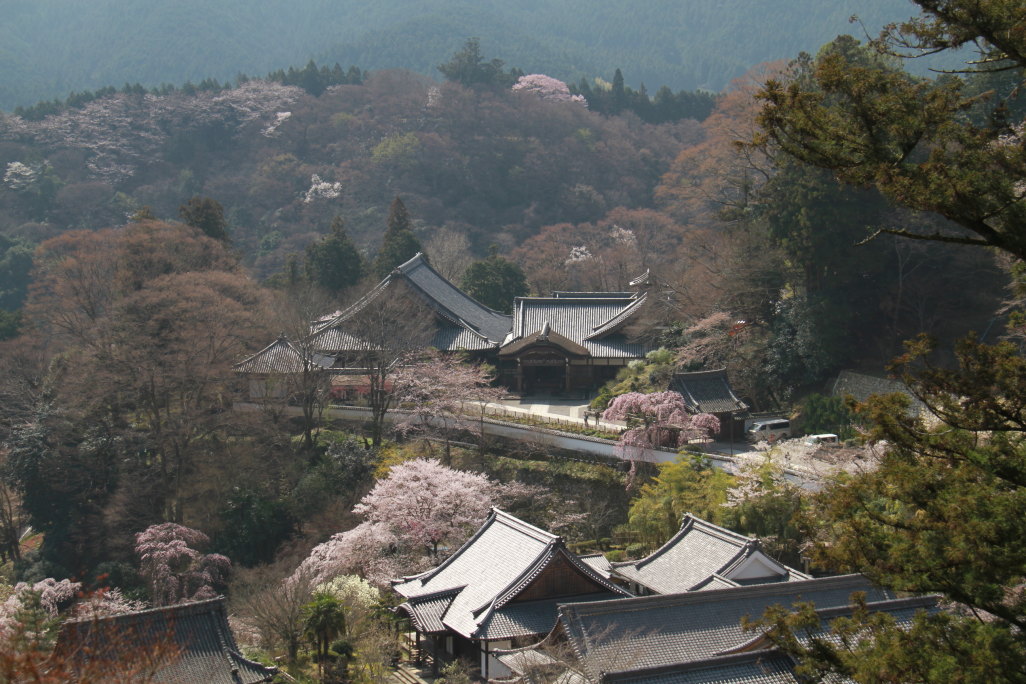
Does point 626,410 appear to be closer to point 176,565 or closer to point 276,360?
point 276,360

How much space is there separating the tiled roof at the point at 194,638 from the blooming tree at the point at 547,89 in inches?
2086

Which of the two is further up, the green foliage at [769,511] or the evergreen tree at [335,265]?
the evergreen tree at [335,265]

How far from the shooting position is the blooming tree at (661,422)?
69.6 ft

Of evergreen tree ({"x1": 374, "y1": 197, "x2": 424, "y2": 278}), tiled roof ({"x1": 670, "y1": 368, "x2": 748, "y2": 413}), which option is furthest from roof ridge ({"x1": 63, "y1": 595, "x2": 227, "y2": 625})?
evergreen tree ({"x1": 374, "y1": 197, "x2": 424, "y2": 278})

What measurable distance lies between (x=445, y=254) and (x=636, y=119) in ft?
81.7

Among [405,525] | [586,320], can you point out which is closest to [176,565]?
[405,525]

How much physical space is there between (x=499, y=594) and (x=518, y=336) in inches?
659

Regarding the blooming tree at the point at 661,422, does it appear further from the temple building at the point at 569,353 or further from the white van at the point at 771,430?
the temple building at the point at 569,353

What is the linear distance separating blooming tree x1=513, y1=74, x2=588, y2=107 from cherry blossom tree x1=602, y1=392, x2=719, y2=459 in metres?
44.0

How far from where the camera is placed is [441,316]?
102 feet

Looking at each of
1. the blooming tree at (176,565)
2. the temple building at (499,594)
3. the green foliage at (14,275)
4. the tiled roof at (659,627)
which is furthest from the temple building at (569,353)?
the green foliage at (14,275)

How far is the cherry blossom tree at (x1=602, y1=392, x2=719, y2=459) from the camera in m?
21.2

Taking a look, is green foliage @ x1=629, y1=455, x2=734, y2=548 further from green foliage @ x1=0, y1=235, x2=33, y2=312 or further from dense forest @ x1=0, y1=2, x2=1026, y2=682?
green foliage @ x1=0, y1=235, x2=33, y2=312

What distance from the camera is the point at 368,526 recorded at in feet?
62.0
